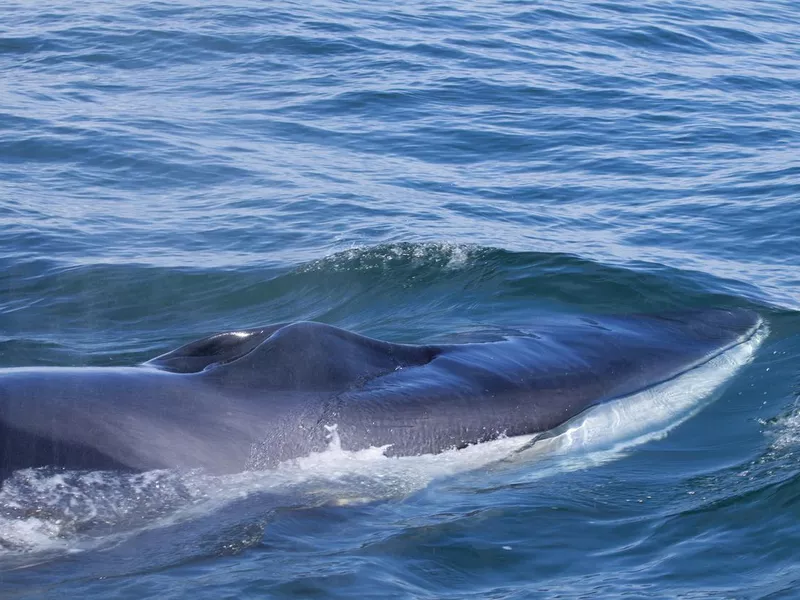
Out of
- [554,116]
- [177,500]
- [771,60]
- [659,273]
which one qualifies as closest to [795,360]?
[659,273]

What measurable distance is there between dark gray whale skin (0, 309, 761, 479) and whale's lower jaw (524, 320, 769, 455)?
10 centimetres

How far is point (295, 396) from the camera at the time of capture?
842 centimetres

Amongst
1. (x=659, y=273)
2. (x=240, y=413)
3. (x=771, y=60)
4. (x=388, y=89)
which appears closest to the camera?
(x=240, y=413)

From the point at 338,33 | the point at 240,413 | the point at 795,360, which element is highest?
the point at 338,33

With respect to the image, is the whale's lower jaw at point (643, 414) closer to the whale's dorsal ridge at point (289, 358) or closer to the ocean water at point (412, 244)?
the ocean water at point (412, 244)

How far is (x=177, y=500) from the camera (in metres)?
7.77

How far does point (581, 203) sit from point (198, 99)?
9.97 m

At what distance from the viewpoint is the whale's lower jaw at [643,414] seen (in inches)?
372

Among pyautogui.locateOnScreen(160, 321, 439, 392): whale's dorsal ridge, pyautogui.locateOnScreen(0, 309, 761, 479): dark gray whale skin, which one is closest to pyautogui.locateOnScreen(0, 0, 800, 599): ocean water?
pyautogui.locateOnScreen(0, 309, 761, 479): dark gray whale skin

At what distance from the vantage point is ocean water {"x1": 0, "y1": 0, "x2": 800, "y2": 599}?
25.7 feet

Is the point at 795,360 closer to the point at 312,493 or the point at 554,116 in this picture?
the point at 312,493

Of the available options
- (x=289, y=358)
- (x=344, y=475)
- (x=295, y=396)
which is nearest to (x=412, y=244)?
(x=289, y=358)

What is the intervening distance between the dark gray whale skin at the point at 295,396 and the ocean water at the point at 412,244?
7.3 inches

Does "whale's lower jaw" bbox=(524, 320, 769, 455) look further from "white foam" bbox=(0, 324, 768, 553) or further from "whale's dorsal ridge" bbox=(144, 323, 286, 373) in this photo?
"whale's dorsal ridge" bbox=(144, 323, 286, 373)
